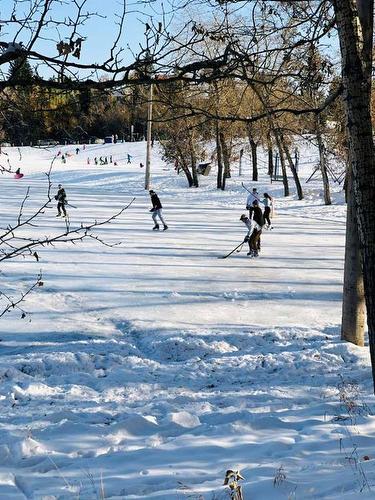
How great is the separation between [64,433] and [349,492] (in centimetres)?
316

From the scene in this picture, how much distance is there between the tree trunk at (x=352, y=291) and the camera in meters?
8.87

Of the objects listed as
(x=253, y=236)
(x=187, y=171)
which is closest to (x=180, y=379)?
(x=253, y=236)

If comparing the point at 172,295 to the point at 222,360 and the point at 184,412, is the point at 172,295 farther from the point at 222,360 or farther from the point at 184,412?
the point at 184,412

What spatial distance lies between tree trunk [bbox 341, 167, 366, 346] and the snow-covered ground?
1.16 feet

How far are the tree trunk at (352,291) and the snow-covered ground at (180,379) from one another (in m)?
0.35

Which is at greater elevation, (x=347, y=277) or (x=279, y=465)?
(x=347, y=277)

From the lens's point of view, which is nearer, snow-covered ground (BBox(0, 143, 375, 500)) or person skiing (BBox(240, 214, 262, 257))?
snow-covered ground (BBox(0, 143, 375, 500))

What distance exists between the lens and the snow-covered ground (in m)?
A: 4.88

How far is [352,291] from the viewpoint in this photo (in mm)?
9156

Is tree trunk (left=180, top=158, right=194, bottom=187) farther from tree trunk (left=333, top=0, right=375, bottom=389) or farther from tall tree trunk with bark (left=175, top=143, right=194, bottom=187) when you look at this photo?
tree trunk (left=333, top=0, right=375, bottom=389)

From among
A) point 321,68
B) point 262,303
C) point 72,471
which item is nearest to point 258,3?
point 321,68

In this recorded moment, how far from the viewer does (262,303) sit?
1233 centimetres

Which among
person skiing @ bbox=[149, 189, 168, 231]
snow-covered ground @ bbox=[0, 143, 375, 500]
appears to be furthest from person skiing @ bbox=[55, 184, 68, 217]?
person skiing @ bbox=[149, 189, 168, 231]

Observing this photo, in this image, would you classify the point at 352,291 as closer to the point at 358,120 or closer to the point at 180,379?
the point at 180,379
